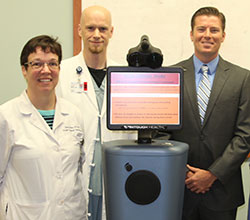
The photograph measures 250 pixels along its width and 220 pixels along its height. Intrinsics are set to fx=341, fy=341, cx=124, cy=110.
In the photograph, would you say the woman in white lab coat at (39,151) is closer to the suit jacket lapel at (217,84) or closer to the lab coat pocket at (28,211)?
the lab coat pocket at (28,211)

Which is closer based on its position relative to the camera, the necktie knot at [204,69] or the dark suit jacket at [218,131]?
the dark suit jacket at [218,131]

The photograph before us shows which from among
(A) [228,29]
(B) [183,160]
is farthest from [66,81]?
(A) [228,29]

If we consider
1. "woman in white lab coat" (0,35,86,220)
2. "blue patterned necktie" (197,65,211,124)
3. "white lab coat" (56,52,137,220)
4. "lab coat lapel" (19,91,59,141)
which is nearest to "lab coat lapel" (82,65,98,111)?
"white lab coat" (56,52,137,220)

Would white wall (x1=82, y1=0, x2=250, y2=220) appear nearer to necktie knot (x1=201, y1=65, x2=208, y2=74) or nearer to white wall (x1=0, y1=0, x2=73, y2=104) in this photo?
white wall (x1=0, y1=0, x2=73, y2=104)

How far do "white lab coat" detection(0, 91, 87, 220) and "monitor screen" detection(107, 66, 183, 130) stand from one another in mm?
346

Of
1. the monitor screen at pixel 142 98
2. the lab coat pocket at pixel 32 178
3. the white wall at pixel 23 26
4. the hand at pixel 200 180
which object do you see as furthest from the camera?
the white wall at pixel 23 26

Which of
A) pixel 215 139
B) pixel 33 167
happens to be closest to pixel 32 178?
pixel 33 167

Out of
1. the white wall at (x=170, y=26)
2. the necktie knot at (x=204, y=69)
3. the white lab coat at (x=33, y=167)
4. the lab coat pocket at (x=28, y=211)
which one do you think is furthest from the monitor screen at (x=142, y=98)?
the white wall at (x=170, y=26)

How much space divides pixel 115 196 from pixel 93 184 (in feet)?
1.90

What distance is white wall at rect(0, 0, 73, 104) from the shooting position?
2248 millimetres

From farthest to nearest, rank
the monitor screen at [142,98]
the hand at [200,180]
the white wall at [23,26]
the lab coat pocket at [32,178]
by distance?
the white wall at [23,26] < the hand at [200,180] < the lab coat pocket at [32,178] < the monitor screen at [142,98]

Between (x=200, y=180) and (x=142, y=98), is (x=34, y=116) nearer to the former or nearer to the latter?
(x=142, y=98)

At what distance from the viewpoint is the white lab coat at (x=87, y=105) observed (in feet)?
5.74

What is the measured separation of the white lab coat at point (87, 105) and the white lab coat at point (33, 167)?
309 mm
